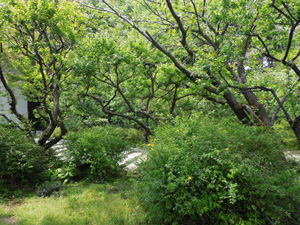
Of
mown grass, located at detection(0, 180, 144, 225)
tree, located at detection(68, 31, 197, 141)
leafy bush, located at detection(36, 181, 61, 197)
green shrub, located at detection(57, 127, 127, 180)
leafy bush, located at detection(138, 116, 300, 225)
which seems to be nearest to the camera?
leafy bush, located at detection(138, 116, 300, 225)

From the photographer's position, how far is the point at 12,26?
5.54 metres

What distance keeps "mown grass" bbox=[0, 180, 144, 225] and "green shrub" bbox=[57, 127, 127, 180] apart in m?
0.64

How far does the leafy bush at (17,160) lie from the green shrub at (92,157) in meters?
0.57

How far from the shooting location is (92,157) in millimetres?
5195

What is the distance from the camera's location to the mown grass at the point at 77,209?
3240 millimetres

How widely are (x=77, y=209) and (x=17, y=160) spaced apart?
2128mm

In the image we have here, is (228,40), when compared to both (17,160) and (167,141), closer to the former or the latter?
(167,141)

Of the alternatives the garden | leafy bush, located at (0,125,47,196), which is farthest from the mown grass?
leafy bush, located at (0,125,47,196)

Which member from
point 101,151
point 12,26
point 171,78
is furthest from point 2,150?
point 171,78

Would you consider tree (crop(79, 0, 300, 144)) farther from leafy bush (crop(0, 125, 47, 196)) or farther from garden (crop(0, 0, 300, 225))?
leafy bush (crop(0, 125, 47, 196))

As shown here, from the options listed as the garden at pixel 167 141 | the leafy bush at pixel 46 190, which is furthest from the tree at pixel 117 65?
the leafy bush at pixel 46 190

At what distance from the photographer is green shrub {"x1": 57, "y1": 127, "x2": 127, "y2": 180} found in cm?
514

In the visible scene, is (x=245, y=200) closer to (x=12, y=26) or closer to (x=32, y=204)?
(x=32, y=204)

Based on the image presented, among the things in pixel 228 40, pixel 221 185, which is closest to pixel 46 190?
pixel 221 185
